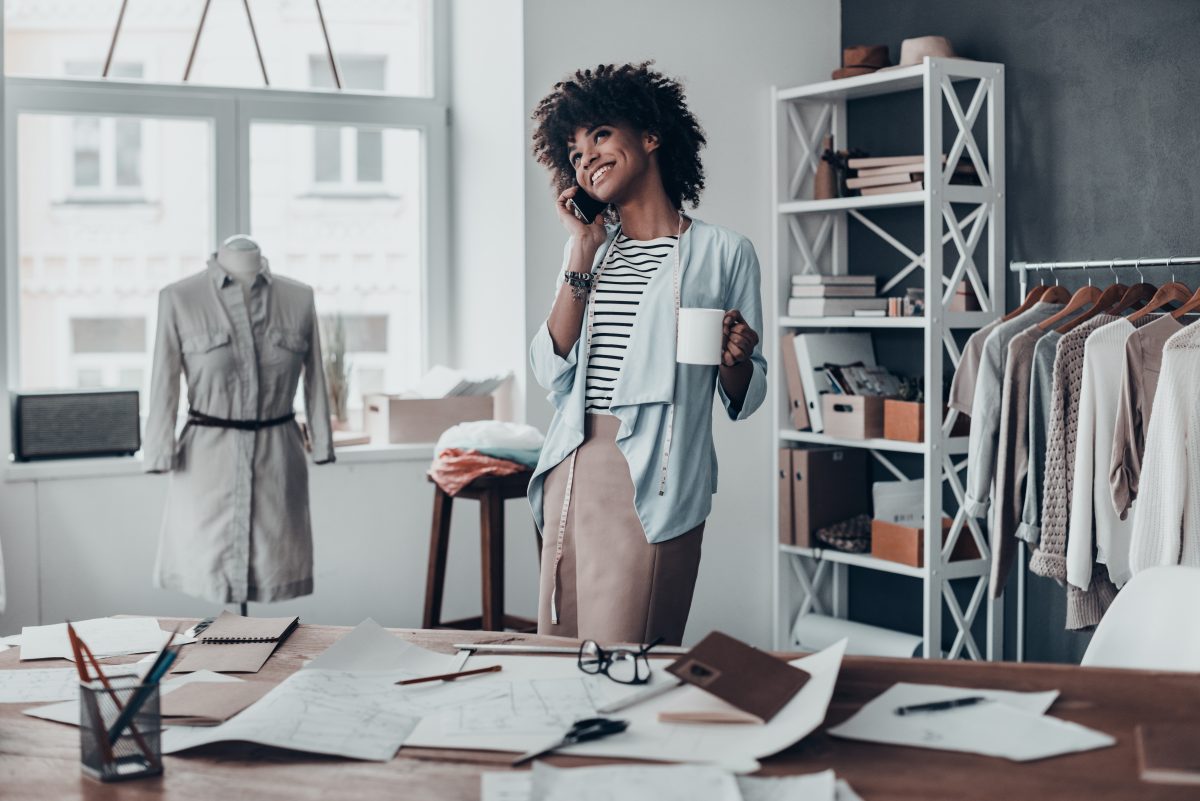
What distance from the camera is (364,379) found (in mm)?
4723

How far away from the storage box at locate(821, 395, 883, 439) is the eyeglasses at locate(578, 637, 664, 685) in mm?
2529

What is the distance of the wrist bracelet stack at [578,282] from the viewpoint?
7.63ft

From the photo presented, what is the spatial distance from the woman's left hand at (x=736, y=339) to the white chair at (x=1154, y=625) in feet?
2.34

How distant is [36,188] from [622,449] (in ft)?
9.38

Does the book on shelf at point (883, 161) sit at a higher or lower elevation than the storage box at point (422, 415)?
higher

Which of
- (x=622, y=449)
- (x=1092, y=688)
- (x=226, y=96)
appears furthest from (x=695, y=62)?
(x=1092, y=688)

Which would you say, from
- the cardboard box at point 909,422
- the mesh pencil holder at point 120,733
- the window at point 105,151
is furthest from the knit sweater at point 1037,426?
the window at point 105,151

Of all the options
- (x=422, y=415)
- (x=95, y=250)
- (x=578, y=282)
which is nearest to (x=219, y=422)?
(x=422, y=415)

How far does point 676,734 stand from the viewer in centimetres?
136

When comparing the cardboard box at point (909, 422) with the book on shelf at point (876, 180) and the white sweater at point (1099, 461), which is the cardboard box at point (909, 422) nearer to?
the book on shelf at point (876, 180)

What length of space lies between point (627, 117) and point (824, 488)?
2.28 metres

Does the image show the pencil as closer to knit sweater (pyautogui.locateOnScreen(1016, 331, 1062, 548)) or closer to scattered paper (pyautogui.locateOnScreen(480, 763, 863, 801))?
scattered paper (pyautogui.locateOnScreen(480, 763, 863, 801))

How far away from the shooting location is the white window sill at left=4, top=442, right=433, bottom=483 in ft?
13.0

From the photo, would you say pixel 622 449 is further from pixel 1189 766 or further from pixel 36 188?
pixel 36 188
